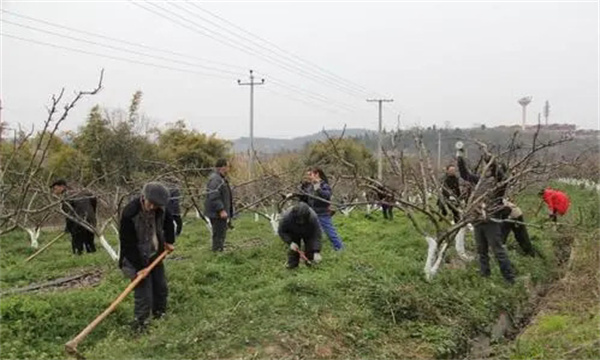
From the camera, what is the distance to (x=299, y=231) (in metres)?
8.59

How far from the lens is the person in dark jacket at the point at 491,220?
8.02 m

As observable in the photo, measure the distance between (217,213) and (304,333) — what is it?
447cm

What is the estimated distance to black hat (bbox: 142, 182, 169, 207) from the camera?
19.2ft

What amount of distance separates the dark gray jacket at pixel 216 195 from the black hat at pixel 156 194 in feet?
11.8

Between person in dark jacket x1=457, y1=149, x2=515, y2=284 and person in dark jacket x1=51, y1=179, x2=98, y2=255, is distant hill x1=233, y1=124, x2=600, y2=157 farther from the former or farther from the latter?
person in dark jacket x1=51, y1=179, x2=98, y2=255

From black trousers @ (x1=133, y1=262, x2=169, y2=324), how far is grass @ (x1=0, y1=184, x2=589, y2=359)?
216mm

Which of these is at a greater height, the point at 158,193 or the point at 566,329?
the point at 158,193

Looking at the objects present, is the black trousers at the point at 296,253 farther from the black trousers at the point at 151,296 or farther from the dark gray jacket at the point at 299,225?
the black trousers at the point at 151,296

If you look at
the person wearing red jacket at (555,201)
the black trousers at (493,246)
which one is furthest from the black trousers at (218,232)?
the person wearing red jacket at (555,201)

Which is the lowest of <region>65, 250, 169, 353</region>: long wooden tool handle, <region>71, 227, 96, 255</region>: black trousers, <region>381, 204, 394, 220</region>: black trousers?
<region>381, 204, 394, 220</region>: black trousers

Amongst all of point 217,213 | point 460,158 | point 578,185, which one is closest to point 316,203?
point 217,213

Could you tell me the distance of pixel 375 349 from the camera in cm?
557

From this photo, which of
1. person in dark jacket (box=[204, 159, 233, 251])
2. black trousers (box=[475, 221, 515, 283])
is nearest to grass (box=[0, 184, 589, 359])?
black trousers (box=[475, 221, 515, 283])

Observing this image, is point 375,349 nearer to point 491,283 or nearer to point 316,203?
point 491,283
